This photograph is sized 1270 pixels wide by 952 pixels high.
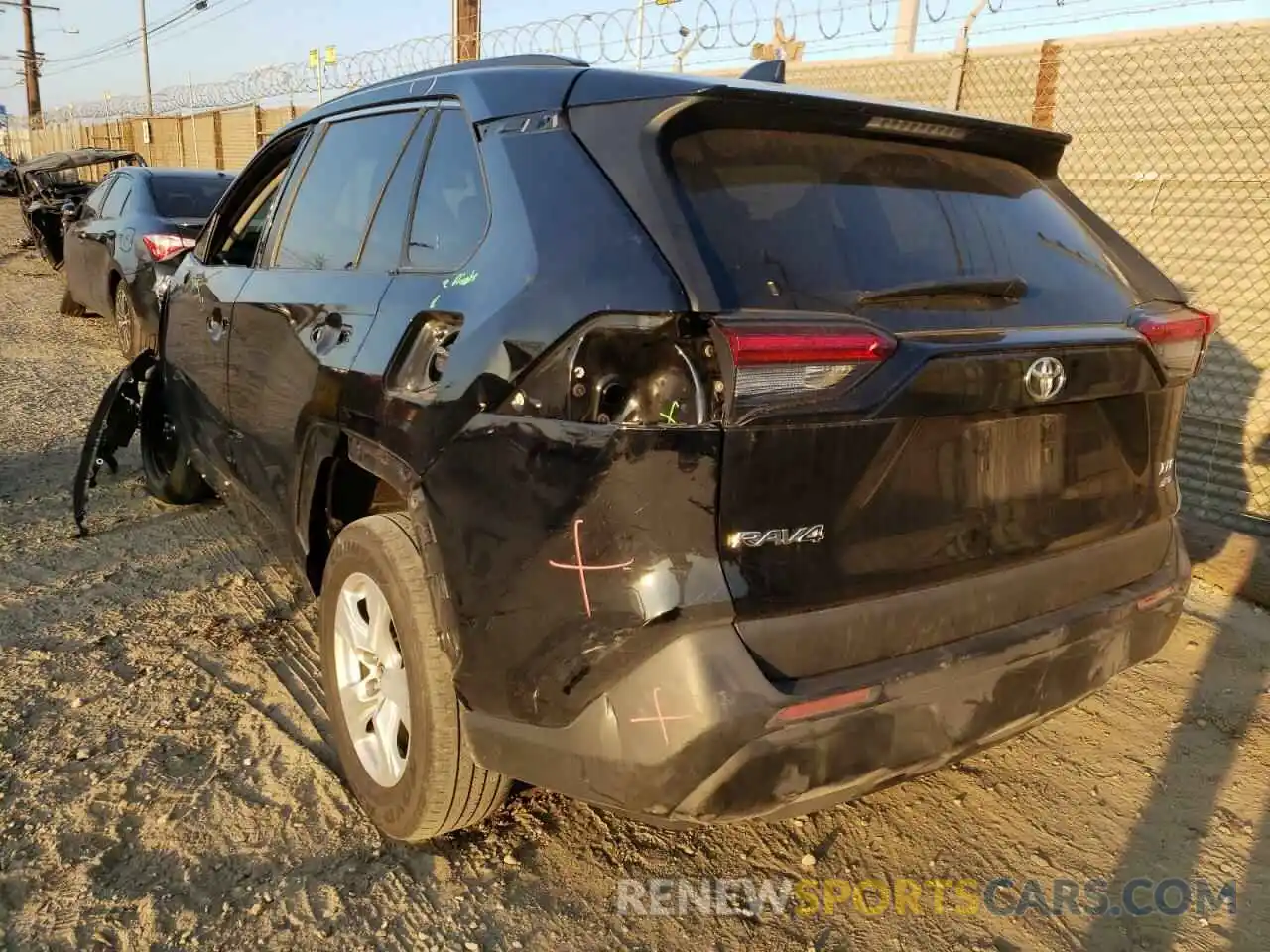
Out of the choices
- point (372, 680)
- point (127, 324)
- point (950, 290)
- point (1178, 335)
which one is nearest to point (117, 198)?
point (127, 324)

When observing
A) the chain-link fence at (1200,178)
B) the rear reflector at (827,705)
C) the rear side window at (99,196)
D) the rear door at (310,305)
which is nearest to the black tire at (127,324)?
the rear side window at (99,196)

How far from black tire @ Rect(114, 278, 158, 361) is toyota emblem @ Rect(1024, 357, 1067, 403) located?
7.24 metres

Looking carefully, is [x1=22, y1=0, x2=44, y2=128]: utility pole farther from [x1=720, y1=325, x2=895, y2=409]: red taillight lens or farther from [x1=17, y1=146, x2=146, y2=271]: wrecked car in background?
[x1=720, y1=325, x2=895, y2=409]: red taillight lens

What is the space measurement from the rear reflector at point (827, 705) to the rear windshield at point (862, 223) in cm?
77

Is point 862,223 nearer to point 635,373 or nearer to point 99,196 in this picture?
point 635,373

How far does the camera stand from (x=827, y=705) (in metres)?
1.85

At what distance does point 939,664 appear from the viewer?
2.01 meters

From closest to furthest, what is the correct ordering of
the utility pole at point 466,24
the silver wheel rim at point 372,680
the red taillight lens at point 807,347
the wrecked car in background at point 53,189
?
1. the red taillight lens at point 807,347
2. the silver wheel rim at point 372,680
3. the utility pole at point 466,24
4. the wrecked car in background at point 53,189

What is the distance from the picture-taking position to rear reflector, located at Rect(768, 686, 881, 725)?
1.80 meters

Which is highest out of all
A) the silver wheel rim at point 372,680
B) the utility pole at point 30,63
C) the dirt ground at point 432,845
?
the utility pole at point 30,63

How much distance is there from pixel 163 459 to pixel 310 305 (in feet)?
8.39

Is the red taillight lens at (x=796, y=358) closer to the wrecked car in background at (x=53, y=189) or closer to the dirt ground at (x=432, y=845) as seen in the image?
the dirt ground at (x=432, y=845)

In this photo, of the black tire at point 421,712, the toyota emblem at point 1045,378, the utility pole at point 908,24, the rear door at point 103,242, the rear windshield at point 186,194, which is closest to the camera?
the toyota emblem at point 1045,378

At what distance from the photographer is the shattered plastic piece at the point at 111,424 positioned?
451cm
